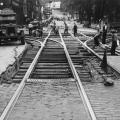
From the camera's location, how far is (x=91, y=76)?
43.3ft

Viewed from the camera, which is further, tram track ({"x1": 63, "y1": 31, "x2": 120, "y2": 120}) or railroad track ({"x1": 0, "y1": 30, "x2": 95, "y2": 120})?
tram track ({"x1": 63, "y1": 31, "x2": 120, "y2": 120})

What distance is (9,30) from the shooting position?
1175 inches

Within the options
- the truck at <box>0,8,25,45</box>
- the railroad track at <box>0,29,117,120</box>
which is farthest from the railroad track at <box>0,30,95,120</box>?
the truck at <box>0,8,25,45</box>

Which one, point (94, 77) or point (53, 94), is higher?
point (53, 94)

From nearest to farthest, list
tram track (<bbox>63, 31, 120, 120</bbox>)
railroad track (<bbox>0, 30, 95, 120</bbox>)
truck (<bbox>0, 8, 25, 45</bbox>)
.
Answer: railroad track (<bbox>0, 30, 95, 120</bbox>) → tram track (<bbox>63, 31, 120, 120</bbox>) → truck (<bbox>0, 8, 25, 45</bbox>)

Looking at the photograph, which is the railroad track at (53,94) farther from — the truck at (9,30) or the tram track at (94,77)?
the truck at (9,30)

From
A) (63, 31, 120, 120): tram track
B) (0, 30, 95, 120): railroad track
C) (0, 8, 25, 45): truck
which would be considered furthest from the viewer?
(0, 8, 25, 45): truck

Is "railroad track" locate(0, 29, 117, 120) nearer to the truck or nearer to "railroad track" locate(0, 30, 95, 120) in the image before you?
"railroad track" locate(0, 30, 95, 120)

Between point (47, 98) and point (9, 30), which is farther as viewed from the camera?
point (9, 30)

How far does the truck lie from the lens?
28875mm

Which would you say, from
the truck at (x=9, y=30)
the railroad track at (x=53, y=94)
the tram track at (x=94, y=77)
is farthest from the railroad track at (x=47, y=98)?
the truck at (x=9, y=30)

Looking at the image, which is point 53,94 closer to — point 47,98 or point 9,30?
point 47,98

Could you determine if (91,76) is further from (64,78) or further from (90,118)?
(90,118)

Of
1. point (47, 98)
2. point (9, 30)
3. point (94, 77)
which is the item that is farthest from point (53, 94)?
point (9, 30)
